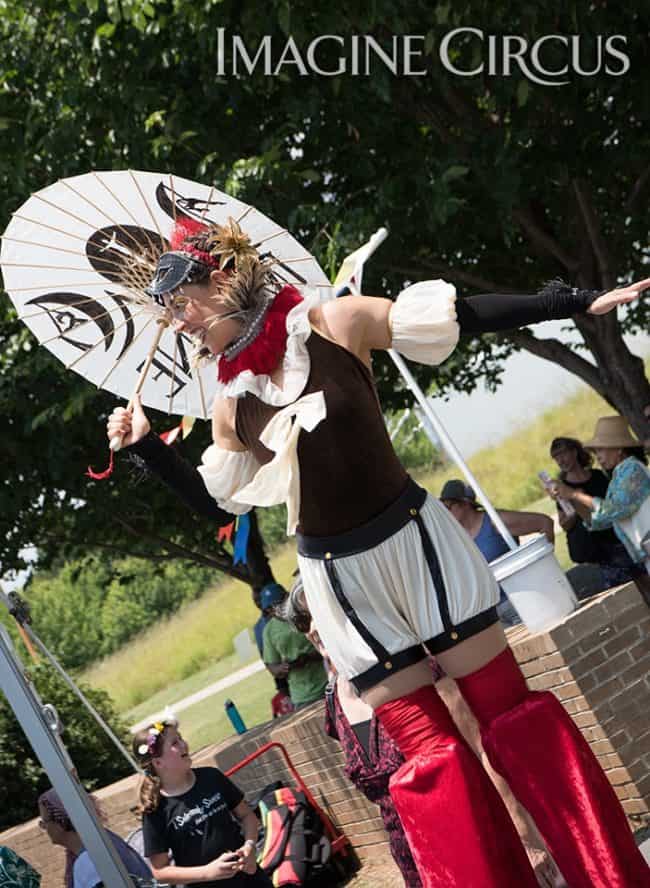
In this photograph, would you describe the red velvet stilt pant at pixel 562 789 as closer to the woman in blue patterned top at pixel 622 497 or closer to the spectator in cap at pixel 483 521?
the woman in blue patterned top at pixel 622 497

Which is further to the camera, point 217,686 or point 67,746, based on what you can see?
point 217,686

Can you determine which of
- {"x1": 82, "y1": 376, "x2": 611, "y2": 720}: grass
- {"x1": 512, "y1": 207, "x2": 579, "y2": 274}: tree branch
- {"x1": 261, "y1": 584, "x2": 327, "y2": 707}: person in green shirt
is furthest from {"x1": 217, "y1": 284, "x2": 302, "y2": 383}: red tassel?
{"x1": 82, "y1": 376, "x2": 611, "y2": 720}: grass

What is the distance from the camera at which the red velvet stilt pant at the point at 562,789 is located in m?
2.84

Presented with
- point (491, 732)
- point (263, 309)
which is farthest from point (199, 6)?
point (491, 732)

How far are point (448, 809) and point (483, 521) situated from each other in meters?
3.83

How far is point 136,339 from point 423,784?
1578 millimetres

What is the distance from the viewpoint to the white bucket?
4.91 meters

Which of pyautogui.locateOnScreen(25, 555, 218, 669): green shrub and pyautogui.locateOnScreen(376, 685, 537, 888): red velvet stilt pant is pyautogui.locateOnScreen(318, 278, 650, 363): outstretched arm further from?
pyautogui.locateOnScreen(25, 555, 218, 669): green shrub

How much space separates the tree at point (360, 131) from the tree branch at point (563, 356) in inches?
0.9

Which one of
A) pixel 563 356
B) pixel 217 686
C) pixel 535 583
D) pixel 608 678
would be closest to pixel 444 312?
pixel 535 583

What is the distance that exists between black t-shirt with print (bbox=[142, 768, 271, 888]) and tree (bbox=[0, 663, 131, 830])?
6.43 m

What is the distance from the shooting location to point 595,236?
30.6ft

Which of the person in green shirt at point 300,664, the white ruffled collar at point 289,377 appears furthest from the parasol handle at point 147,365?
the person in green shirt at point 300,664

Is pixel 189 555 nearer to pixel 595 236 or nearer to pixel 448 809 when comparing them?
pixel 595 236
